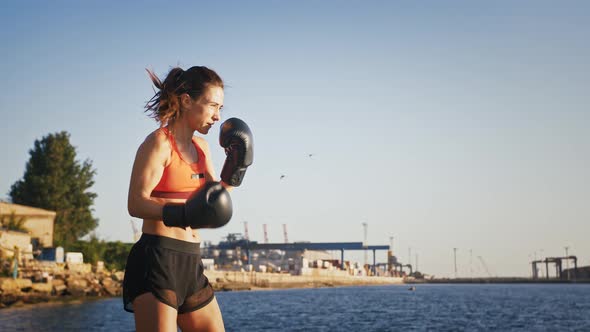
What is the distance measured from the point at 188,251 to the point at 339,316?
45.7 meters

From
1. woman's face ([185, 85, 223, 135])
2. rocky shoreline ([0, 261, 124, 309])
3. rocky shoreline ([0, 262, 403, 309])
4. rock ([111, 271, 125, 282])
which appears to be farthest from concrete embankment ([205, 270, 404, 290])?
woman's face ([185, 85, 223, 135])

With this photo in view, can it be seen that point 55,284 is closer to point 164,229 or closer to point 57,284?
point 57,284

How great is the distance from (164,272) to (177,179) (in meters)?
0.53

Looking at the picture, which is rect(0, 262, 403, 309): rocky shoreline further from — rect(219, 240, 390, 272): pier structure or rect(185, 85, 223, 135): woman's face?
rect(219, 240, 390, 272): pier structure

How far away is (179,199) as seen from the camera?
371 centimetres

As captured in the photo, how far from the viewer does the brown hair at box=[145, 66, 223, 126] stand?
12.5 ft

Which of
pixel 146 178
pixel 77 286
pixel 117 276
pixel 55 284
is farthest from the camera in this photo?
pixel 117 276

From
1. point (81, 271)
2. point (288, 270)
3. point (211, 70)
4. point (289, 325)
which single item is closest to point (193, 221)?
point (211, 70)

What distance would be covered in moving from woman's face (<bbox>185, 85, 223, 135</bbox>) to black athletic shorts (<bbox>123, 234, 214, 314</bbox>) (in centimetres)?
72

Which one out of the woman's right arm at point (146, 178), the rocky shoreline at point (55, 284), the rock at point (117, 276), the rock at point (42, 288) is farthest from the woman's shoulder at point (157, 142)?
the rock at point (117, 276)

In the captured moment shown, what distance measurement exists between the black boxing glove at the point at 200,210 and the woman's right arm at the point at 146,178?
95 millimetres

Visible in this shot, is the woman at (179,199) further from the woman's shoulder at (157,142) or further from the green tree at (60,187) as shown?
the green tree at (60,187)

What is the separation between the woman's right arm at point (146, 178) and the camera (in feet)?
11.5

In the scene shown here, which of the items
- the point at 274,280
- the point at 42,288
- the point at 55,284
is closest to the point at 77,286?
the point at 55,284
